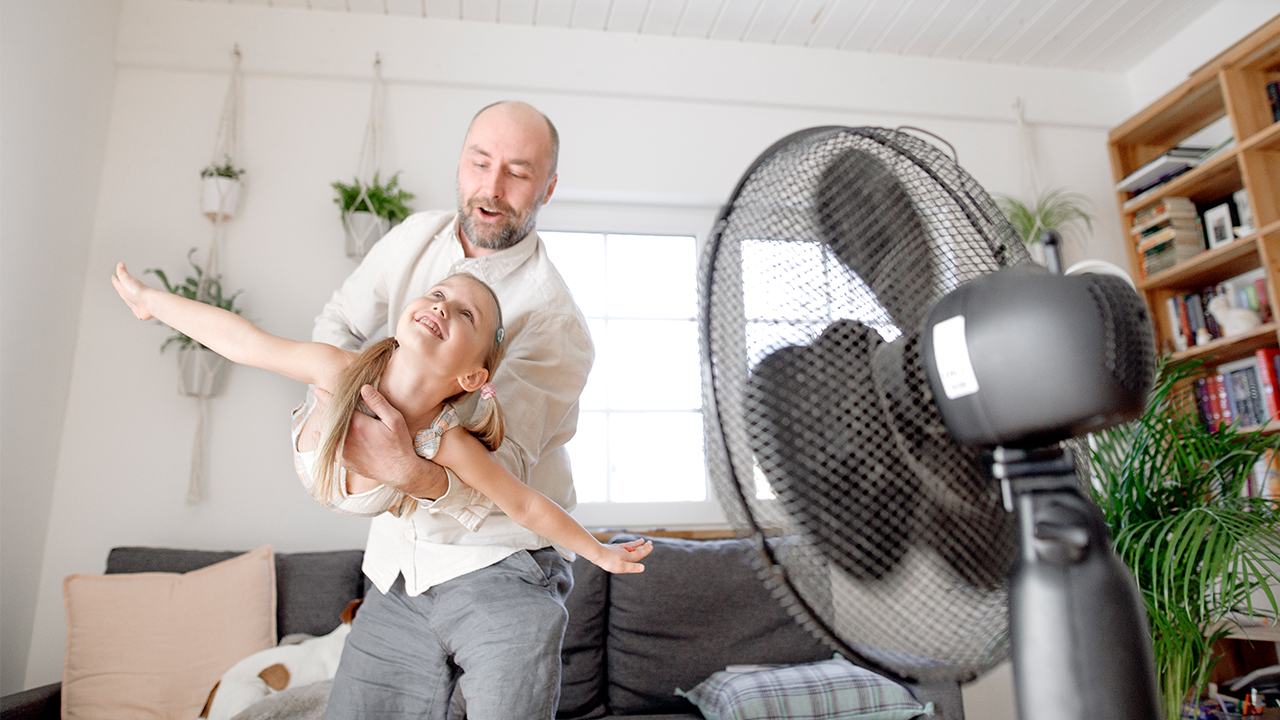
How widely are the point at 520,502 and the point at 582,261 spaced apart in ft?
6.45

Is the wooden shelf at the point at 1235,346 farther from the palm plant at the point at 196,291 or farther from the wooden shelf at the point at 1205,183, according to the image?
the palm plant at the point at 196,291

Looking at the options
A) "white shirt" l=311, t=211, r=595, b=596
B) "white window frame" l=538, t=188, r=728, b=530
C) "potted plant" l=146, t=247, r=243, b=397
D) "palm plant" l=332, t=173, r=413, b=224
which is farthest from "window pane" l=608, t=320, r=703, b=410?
"white shirt" l=311, t=211, r=595, b=596

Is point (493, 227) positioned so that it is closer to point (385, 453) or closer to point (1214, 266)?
point (385, 453)

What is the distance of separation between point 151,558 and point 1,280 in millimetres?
860

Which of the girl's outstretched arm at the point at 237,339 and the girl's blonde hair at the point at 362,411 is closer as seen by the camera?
the girl's blonde hair at the point at 362,411

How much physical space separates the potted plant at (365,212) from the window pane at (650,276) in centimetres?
84

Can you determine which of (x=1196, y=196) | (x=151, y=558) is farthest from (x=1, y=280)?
(x=1196, y=196)

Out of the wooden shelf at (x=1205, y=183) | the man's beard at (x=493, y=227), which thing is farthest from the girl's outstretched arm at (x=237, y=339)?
the wooden shelf at (x=1205, y=183)

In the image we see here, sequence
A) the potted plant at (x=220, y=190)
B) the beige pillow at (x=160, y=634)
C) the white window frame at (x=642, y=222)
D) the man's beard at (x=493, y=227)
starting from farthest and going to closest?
the white window frame at (x=642, y=222) < the potted plant at (x=220, y=190) < the beige pillow at (x=160, y=634) < the man's beard at (x=493, y=227)

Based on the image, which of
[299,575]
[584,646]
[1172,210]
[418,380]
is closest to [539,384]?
[418,380]

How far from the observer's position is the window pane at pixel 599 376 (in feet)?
9.14

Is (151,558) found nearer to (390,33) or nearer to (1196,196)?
(390,33)

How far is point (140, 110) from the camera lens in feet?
8.50

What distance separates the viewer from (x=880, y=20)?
2928 mm
